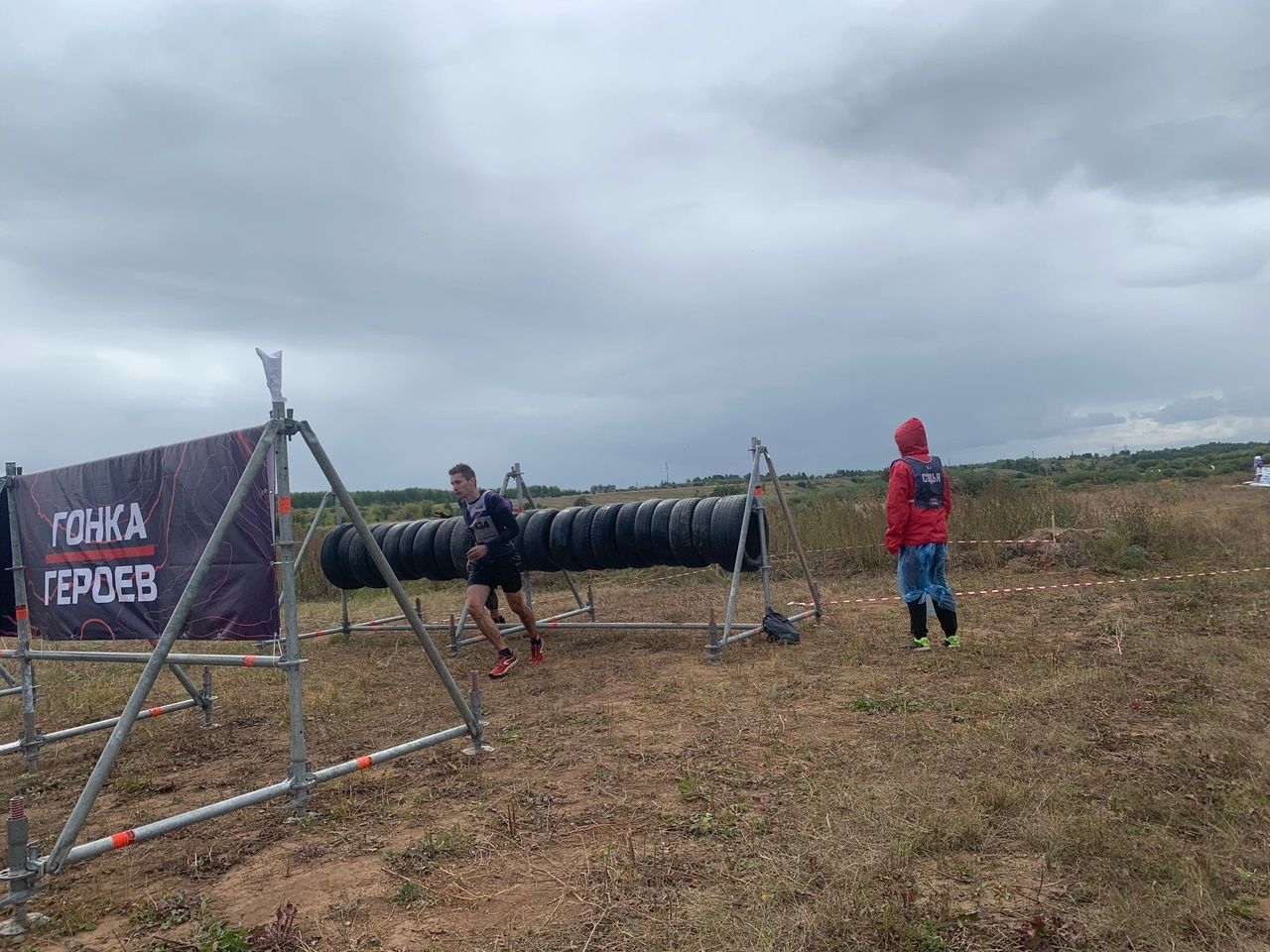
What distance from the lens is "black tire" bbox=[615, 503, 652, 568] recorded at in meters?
9.84

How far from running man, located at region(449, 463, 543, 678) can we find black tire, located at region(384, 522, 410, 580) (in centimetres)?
342

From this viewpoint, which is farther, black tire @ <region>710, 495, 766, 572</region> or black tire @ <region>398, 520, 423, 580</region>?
black tire @ <region>398, 520, 423, 580</region>

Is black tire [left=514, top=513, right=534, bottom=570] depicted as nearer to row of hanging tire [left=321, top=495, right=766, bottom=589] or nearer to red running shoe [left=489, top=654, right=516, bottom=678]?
row of hanging tire [left=321, top=495, right=766, bottom=589]

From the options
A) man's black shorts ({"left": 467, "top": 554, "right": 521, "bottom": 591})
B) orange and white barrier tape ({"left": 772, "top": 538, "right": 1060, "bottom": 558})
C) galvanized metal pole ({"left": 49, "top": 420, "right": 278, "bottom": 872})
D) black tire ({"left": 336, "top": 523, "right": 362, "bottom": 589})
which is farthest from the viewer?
orange and white barrier tape ({"left": 772, "top": 538, "right": 1060, "bottom": 558})

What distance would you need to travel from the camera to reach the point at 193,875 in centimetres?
394

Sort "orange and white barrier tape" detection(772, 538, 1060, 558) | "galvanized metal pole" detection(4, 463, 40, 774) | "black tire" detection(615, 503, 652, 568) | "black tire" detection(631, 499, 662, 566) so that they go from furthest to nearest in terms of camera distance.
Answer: "orange and white barrier tape" detection(772, 538, 1060, 558)
"black tire" detection(615, 503, 652, 568)
"black tire" detection(631, 499, 662, 566)
"galvanized metal pole" detection(4, 463, 40, 774)

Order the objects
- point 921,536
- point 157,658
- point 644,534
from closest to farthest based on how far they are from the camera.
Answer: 1. point 157,658
2. point 921,536
3. point 644,534

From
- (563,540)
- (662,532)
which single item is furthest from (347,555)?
(662,532)

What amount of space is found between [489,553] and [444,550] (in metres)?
3.14

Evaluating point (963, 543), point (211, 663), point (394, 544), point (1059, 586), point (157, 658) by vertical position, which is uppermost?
point (394, 544)

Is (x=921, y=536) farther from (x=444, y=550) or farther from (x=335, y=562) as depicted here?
(x=335, y=562)

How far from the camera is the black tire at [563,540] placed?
33.5 ft

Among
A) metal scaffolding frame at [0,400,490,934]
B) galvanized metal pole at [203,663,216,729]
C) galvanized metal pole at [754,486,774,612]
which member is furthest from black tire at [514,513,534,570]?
metal scaffolding frame at [0,400,490,934]

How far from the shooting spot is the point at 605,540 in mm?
10031
